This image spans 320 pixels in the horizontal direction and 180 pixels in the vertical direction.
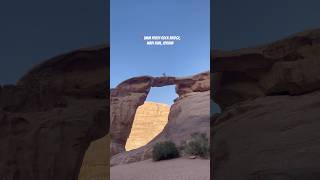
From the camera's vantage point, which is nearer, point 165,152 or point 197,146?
point 197,146

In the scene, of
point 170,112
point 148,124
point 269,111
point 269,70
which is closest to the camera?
point 269,111

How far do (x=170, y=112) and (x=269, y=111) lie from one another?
4.10m

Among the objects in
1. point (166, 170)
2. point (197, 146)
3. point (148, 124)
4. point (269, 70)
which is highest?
point (269, 70)

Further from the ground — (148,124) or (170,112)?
(170,112)

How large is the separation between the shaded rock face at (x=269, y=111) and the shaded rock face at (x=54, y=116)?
263cm

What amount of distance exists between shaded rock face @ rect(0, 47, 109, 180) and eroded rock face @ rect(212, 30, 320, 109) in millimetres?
2651

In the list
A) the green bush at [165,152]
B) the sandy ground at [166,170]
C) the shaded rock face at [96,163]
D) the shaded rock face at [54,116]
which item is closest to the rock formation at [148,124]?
the green bush at [165,152]

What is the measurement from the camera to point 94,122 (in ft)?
31.2

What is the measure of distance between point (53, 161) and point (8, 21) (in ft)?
10.3

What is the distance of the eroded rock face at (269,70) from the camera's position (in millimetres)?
9297

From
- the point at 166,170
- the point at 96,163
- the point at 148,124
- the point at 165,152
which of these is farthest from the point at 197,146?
the point at 96,163

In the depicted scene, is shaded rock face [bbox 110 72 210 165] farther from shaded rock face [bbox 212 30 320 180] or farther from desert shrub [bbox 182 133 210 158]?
shaded rock face [bbox 212 30 320 180]

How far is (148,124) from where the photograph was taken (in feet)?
41.7

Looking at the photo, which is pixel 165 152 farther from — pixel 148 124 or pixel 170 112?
pixel 170 112
